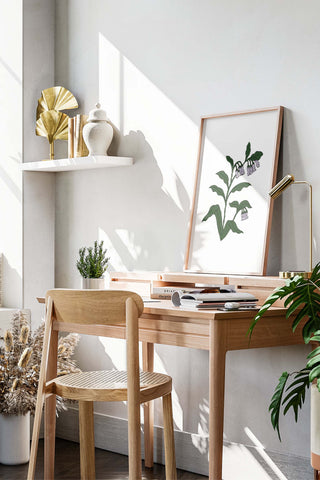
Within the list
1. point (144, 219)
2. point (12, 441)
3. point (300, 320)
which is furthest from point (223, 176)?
point (12, 441)

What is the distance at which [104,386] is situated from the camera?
2789 millimetres

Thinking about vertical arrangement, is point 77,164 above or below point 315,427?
above

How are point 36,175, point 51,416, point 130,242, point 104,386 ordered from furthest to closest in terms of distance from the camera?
1. point 36,175
2. point 130,242
3. point 51,416
4. point 104,386

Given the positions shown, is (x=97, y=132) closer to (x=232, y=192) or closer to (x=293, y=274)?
(x=232, y=192)

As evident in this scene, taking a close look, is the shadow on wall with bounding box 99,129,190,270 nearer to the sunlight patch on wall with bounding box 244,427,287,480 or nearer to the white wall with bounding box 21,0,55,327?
the white wall with bounding box 21,0,55,327

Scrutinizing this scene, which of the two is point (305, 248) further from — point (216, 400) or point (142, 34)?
point (142, 34)

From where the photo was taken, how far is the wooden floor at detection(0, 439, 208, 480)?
3.40 metres

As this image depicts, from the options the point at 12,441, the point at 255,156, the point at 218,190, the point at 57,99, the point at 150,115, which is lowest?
the point at 12,441

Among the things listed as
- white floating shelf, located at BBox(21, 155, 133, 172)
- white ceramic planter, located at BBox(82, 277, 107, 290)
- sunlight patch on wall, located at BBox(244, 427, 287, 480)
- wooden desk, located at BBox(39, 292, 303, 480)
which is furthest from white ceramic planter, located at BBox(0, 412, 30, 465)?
white floating shelf, located at BBox(21, 155, 133, 172)

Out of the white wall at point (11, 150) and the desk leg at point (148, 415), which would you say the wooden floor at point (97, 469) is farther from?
the white wall at point (11, 150)

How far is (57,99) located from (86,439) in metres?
1.90

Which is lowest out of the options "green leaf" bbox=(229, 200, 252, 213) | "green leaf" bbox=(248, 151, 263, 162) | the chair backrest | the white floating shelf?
the chair backrest

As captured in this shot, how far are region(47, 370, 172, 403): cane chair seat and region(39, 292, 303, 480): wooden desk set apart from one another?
169mm

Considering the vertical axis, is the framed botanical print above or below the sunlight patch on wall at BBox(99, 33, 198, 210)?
below
